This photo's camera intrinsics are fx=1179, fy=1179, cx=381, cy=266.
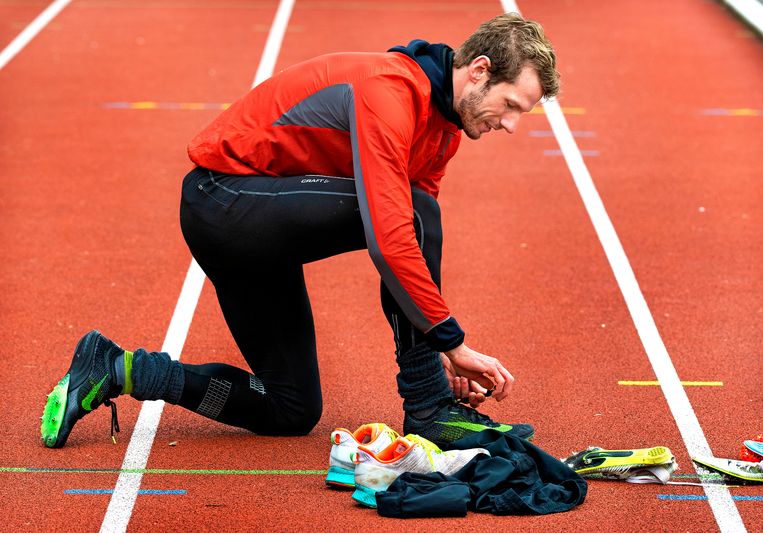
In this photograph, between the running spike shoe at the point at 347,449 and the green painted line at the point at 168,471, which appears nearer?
the running spike shoe at the point at 347,449

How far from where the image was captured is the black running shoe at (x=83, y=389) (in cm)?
431

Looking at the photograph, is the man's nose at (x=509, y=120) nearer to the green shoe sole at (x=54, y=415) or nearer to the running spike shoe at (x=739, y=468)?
the running spike shoe at (x=739, y=468)

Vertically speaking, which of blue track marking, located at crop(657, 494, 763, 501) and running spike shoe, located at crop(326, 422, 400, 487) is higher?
running spike shoe, located at crop(326, 422, 400, 487)

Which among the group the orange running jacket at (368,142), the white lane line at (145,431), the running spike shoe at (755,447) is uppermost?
the orange running jacket at (368,142)

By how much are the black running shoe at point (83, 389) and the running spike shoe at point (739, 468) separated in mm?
2186

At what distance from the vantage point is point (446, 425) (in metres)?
4.27

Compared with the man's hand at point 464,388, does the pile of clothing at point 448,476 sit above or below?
below

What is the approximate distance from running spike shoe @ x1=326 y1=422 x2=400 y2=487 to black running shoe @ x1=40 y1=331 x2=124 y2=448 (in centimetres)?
86

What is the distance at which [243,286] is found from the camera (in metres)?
4.34

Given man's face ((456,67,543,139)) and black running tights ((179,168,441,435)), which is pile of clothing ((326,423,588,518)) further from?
man's face ((456,67,543,139))

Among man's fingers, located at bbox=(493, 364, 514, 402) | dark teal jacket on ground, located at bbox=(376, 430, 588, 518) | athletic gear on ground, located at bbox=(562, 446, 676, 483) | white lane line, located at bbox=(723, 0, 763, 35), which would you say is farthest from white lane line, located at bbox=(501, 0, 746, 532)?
white lane line, located at bbox=(723, 0, 763, 35)

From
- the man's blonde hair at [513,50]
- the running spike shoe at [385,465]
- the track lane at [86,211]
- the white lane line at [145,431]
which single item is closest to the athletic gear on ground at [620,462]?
the running spike shoe at [385,465]

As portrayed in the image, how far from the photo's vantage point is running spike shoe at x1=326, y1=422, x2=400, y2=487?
160 inches

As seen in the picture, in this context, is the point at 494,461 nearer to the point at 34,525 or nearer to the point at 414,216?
the point at 414,216
